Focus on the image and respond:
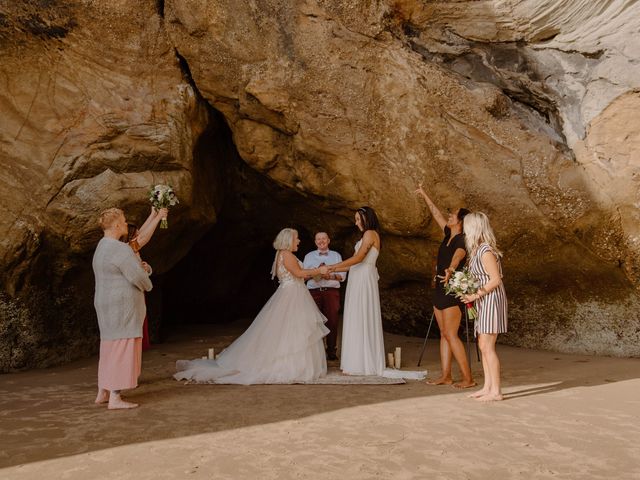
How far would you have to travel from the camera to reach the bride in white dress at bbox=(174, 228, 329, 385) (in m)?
6.29

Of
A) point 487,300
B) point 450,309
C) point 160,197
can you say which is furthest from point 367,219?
point 160,197

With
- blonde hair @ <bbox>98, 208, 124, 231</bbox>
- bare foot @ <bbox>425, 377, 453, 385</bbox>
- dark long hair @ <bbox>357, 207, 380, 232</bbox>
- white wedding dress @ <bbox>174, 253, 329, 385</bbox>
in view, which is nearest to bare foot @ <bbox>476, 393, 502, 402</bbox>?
bare foot @ <bbox>425, 377, 453, 385</bbox>

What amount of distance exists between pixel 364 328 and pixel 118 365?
2732 mm

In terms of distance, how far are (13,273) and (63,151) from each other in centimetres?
166

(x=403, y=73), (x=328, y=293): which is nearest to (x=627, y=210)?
(x=403, y=73)

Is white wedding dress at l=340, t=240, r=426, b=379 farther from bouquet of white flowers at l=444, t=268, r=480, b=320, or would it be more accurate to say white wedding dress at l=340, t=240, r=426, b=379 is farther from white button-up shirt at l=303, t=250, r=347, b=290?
bouquet of white flowers at l=444, t=268, r=480, b=320

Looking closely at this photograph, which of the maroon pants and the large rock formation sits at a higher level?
the large rock formation

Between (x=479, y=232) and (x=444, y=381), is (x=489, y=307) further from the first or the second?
(x=444, y=381)

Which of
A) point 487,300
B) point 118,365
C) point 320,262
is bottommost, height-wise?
point 118,365

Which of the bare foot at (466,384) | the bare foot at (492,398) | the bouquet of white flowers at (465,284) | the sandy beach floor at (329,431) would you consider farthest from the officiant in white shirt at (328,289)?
the bare foot at (492,398)

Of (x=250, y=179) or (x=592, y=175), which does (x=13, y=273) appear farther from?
(x=592, y=175)

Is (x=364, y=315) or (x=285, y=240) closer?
(x=364, y=315)

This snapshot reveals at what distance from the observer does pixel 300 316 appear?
6641 millimetres

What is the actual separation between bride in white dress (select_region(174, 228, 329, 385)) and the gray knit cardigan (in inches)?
51.6
